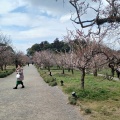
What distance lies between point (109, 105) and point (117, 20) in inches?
230

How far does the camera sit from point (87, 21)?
767 cm

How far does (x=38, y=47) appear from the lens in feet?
411

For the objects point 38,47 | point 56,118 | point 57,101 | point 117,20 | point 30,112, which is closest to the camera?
point 117,20

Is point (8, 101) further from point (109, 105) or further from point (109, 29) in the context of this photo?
point (109, 29)

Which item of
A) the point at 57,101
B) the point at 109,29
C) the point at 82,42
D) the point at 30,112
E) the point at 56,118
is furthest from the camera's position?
the point at 82,42

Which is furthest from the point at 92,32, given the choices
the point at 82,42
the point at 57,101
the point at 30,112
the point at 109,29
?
the point at 82,42

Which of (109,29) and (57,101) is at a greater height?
(109,29)

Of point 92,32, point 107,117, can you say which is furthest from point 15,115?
point 92,32

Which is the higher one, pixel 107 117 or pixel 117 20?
pixel 117 20

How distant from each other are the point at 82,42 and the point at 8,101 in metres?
9.74

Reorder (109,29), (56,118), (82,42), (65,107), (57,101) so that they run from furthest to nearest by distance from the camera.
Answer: (82,42)
(57,101)
(65,107)
(56,118)
(109,29)

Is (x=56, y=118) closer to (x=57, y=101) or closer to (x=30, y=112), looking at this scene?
(x=30, y=112)

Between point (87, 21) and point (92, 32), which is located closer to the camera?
point (87, 21)

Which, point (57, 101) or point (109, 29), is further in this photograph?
point (57, 101)
